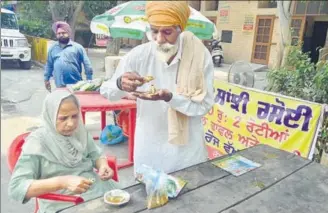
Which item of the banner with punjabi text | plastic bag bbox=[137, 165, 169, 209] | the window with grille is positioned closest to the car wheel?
the banner with punjabi text

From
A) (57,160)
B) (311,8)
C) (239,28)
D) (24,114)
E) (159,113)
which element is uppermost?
(311,8)

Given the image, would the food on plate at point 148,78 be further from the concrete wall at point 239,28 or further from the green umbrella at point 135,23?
the concrete wall at point 239,28

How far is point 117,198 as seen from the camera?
1406 millimetres

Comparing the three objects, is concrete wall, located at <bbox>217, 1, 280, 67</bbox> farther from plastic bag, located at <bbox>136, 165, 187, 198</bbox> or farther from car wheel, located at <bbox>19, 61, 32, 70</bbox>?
plastic bag, located at <bbox>136, 165, 187, 198</bbox>

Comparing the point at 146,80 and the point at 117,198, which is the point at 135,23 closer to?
the point at 146,80

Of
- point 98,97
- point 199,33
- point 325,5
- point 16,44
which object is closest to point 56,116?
point 98,97

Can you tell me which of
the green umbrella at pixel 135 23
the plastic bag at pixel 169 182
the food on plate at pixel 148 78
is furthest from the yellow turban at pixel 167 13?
the green umbrella at pixel 135 23

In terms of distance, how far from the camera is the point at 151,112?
171 cm

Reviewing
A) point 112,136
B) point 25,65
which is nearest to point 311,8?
point 112,136

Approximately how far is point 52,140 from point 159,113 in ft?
1.89

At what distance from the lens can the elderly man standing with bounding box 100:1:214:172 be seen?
1548 millimetres

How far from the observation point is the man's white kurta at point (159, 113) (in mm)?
1667

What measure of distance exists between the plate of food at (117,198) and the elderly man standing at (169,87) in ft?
1.19

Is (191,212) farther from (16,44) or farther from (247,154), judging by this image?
(16,44)
